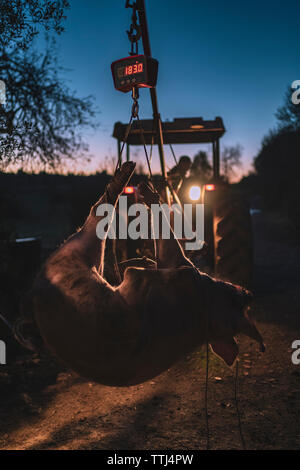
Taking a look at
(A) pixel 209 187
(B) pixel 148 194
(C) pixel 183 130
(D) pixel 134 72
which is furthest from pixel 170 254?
(C) pixel 183 130

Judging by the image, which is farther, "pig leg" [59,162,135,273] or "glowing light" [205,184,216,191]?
"glowing light" [205,184,216,191]

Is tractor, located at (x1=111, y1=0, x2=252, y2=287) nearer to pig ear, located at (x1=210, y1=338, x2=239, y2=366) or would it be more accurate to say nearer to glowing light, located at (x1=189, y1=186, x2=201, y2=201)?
glowing light, located at (x1=189, y1=186, x2=201, y2=201)

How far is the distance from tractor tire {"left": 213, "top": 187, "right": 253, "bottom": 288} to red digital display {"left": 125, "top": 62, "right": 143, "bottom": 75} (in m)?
3.86

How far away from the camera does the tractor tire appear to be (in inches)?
247

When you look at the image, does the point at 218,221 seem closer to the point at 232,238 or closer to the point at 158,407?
the point at 232,238

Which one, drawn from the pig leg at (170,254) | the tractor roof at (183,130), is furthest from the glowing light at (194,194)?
the pig leg at (170,254)

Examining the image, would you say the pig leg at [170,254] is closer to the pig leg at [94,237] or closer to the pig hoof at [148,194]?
the pig hoof at [148,194]

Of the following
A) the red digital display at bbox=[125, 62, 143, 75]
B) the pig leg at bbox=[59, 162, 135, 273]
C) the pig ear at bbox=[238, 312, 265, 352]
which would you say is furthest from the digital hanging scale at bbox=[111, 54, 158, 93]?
the pig ear at bbox=[238, 312, 265, 352]

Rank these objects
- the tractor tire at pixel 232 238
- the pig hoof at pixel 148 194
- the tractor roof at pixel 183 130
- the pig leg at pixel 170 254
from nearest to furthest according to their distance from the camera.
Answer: the pig leg at pixel 170 254, the pig hoof at pixel 148 194, the tractor tire at pixel 232 238, the tractor roof at pixel 183 130

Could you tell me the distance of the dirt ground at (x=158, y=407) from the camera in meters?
3.20

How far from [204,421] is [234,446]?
0.43 metres

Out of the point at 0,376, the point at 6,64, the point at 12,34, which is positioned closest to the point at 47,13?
the point at 12,34

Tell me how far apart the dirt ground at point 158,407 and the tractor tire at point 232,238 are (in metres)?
1.30

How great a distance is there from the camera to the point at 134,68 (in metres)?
2.65
